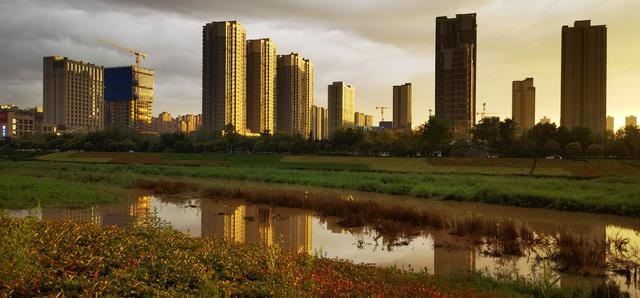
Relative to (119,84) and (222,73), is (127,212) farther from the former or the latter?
(119,84)

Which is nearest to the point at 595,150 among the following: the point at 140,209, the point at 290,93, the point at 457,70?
the point at 140,209

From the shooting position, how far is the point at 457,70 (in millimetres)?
136750

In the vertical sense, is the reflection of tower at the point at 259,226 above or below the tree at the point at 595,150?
below

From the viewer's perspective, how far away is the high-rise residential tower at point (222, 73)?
146250 mm

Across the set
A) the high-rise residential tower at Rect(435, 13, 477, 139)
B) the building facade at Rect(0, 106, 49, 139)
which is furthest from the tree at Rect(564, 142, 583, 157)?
the building facade at Rect(0, 106, 49, 139)

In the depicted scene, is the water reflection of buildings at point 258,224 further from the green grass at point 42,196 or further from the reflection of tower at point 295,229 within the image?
the green grass at point 42,196

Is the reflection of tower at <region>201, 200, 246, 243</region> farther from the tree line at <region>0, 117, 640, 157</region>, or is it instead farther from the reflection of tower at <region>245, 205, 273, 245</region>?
the tree line at <region>0, 117, 640, 157</region>

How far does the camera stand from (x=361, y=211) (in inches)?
1046

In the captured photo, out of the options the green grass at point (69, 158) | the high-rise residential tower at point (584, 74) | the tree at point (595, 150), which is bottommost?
the green grass at point (69, 158)

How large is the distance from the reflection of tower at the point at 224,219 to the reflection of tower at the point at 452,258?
7915 millimetres

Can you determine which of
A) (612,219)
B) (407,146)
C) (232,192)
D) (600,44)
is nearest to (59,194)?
(232,192)

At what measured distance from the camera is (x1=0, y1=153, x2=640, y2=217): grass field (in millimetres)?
31594

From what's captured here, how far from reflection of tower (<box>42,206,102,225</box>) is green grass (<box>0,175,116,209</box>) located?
1253 mm

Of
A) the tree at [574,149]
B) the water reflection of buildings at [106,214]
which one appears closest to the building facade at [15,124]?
the water reflection of buildings at [106,214]
